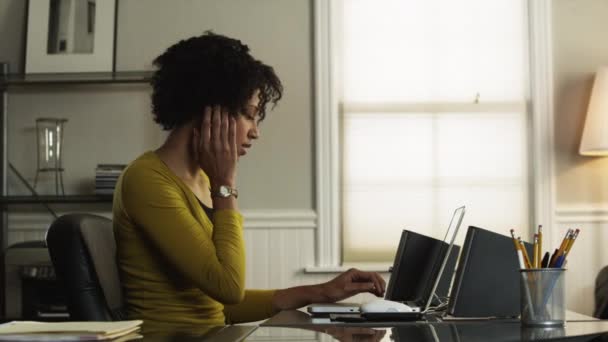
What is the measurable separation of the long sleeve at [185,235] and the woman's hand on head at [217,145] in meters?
0.10

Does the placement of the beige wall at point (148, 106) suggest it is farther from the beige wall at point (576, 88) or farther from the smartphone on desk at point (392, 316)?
the smartphone on desk at point (392, 316)

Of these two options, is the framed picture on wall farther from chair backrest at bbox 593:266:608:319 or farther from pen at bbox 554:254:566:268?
pen at bbox 554:254:566:268

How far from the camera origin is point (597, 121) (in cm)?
378

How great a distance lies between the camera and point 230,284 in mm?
1773

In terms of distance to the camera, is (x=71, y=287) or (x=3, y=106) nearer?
(x=71, y=287)

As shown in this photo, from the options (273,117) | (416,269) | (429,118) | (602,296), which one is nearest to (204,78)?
(416,269)

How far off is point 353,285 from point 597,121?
6.95 ft

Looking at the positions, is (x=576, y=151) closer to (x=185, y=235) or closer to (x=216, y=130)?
(x=216, y=130)

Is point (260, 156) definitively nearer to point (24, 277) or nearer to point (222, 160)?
point (24, 277)

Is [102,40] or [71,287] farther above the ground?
[102,40]

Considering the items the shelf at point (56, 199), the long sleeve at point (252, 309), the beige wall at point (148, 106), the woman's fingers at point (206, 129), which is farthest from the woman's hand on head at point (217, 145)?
the beige wall at point (148, 106)

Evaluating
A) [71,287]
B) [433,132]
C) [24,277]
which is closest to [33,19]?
[24,277]

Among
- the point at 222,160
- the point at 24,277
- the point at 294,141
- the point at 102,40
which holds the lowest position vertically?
the point at 24,277

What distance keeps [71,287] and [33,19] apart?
2.76 m
